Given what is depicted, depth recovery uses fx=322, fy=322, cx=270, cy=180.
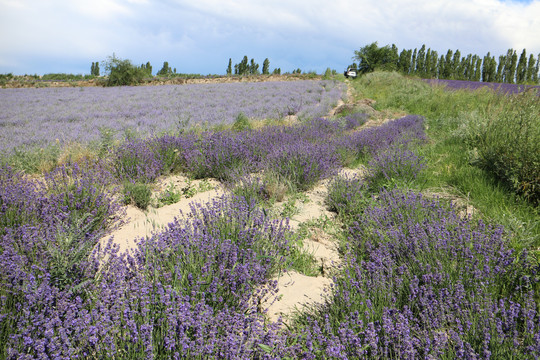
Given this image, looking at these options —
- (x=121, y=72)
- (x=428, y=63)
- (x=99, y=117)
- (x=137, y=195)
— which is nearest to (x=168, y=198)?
(x=137, y=195)

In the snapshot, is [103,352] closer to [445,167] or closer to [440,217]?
[440,217]

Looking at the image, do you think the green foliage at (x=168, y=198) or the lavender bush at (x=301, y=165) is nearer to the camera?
the green foliage at (x=168, y=198)

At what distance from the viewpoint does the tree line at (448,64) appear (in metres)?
34.1

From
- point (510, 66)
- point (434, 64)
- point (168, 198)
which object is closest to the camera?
point (168, 198)

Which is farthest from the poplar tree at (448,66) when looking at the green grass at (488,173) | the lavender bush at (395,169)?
the lavender bush at (395,169)

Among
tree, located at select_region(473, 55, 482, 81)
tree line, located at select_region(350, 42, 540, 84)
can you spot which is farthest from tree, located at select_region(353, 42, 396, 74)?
tree, located at select_region(473, 55, 482, 81)

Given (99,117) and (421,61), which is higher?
(421,61)

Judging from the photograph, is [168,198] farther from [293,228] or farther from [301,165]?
[301,165]

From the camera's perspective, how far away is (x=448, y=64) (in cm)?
3975

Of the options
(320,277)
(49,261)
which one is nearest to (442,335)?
(320,277)

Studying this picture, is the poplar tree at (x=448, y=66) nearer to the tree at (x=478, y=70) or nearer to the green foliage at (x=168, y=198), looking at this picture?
the tree at (x=478, y=70)

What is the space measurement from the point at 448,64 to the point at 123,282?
153ft

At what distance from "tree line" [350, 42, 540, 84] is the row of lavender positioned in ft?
115

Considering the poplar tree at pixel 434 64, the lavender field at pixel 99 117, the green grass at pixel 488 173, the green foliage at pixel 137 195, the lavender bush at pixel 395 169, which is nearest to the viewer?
the green grass at pixel 488 173
